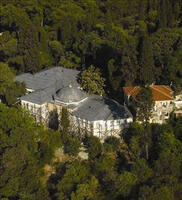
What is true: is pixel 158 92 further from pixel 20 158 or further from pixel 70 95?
pixel 20 158

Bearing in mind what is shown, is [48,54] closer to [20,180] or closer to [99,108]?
[99,108]

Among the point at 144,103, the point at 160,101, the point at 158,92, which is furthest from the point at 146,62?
the point at 144,103

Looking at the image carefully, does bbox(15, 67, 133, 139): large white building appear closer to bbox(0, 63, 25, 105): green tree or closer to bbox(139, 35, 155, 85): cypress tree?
bbox(0, 63, 25, 105): green tree

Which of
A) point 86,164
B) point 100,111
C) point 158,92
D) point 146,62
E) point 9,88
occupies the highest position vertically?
point 146,62

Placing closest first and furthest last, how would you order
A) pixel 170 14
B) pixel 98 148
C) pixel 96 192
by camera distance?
1. pixel 96 192
2. pixel 98 148
3. pixel 170 14

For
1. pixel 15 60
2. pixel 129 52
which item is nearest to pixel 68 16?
pixel 15 60

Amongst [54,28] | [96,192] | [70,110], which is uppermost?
[54,28]

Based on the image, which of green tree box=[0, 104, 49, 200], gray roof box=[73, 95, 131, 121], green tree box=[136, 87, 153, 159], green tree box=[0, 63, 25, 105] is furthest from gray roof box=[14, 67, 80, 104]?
green tree box=[136, 87, 153, 159]

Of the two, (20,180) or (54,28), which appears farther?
(54,28)
